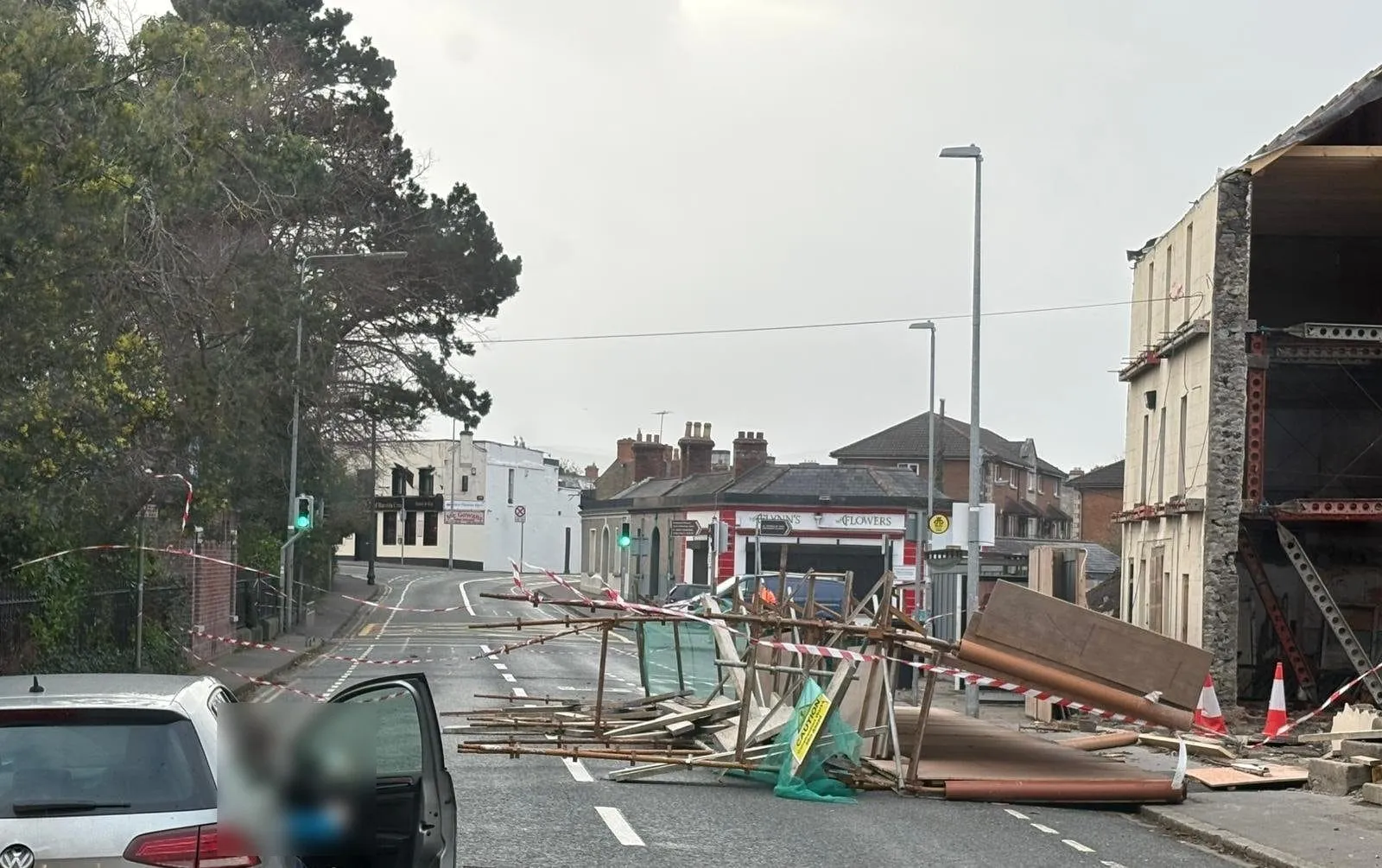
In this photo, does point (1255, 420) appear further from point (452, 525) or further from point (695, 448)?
point (452, 525)

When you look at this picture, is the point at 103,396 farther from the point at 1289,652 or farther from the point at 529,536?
the point at 529,536

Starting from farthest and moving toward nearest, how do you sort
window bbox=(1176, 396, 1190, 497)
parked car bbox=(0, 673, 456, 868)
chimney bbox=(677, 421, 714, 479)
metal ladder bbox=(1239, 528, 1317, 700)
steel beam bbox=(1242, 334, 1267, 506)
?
chimney bbox=(677, 421, 714, 479) → window bbox=(1176, 396, 1190, 497) → metal ladder bbox=(1239, 528, 1317, 700) → steel beam bbox=(1242, 334, 1267, 506) → parked car bbox=(0, 673, 456, 868)

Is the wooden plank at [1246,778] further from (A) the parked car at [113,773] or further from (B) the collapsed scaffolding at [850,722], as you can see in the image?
(A) the parked car at [113,773]

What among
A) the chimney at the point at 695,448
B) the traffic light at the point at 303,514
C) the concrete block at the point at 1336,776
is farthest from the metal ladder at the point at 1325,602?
the chimney at the point at 695,448

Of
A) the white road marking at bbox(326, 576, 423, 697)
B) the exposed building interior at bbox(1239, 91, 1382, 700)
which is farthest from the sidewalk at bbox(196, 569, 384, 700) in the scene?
the exposed building interior at bbox(1239, 91, 1382, 700)

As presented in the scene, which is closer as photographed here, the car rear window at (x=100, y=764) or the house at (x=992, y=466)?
the car rear window at (x=100, y=764)

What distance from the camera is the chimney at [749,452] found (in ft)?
230

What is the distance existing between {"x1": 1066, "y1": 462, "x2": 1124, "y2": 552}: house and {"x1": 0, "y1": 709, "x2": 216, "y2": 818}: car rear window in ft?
261

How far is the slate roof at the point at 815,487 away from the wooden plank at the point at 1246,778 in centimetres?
4753

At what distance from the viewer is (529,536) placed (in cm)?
11244

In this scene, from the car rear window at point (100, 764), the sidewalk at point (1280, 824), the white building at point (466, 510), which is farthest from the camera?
the white building at point (466, 510)

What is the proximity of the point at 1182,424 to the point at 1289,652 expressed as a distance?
14.1 ft

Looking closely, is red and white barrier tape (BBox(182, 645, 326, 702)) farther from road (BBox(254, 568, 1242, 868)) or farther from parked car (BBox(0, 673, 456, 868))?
parked car (BBox(0, 673, 456, 868))

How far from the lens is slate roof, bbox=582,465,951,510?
6656 cm
